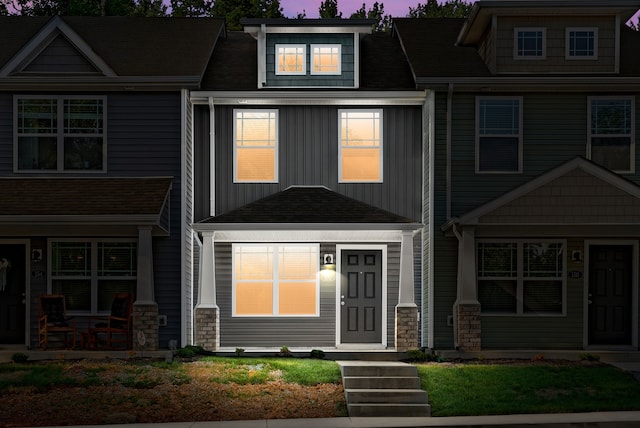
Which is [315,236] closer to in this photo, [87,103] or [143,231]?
[143,231]

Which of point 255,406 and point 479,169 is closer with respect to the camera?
point 255,406

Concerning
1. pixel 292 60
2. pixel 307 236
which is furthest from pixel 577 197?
pixel 292 60

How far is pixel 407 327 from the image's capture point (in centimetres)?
1800

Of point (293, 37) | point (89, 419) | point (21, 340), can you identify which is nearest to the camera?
point (89, 419)

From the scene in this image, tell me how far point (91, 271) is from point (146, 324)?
2.04 m

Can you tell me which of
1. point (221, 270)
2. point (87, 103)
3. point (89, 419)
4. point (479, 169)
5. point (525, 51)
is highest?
point (525, 51)

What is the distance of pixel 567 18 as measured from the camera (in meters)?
19.1

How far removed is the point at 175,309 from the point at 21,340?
3506 mm

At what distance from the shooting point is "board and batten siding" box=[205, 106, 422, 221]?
63.6 feet

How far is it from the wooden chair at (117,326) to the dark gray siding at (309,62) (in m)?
5.98

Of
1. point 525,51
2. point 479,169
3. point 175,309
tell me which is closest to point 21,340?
point 175,309

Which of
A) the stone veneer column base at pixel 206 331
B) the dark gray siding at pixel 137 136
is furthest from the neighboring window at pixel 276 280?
the dark gray siding at pixel 137 136

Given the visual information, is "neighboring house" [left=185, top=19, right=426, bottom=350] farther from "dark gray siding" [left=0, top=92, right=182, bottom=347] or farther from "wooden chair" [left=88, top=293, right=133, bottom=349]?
"wooden chair" [left=88, top=293, right=133, bottom=349]

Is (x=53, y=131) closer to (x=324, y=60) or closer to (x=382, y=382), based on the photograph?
(x=324, y=60)
